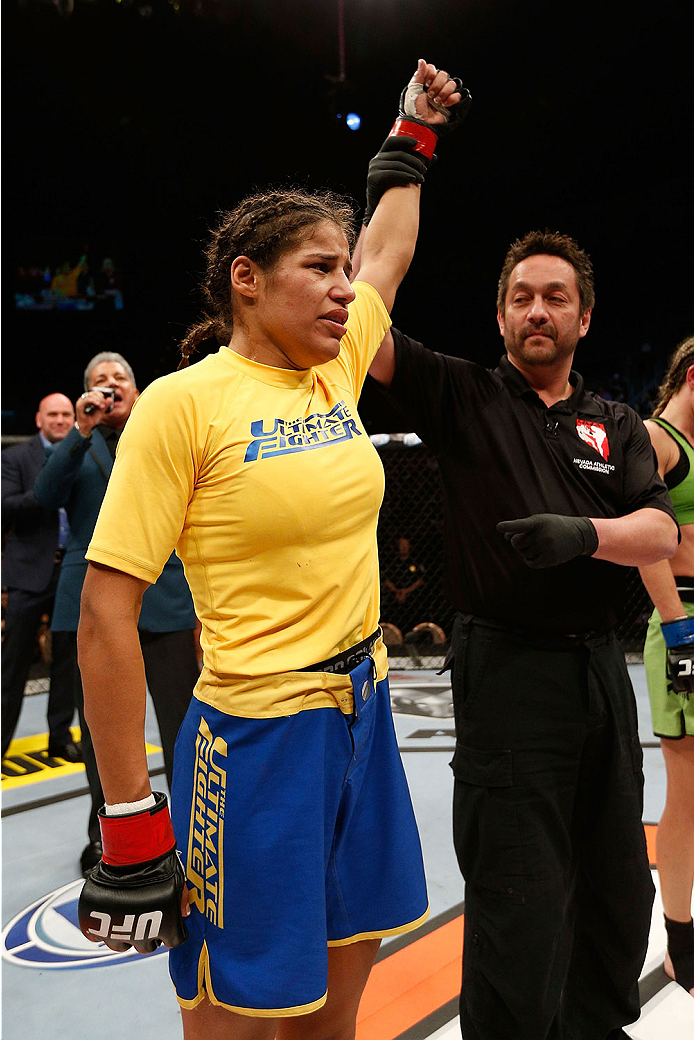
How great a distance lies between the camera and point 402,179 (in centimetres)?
148

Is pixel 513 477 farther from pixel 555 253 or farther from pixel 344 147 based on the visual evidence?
pixel 344 147

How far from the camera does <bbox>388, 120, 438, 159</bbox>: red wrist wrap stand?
1.53 m

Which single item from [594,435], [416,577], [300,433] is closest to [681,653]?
[594,435]

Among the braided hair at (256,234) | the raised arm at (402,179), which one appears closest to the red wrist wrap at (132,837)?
the braided hair at (256,234)

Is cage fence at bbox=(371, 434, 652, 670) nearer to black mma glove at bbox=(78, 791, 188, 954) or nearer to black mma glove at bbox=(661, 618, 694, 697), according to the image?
black mma glove at bbox=(661, 618, 694, 697)

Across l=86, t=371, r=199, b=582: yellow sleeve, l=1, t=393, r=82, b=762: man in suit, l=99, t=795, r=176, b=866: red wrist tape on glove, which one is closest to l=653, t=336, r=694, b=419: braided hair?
l=86, t=371, r=199, b=582: yellow sleeve

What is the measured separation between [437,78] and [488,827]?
4.86 ft

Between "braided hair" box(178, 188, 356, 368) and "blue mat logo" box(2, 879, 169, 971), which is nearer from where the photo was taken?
"braided hair" box(178, 188, 356, 368)

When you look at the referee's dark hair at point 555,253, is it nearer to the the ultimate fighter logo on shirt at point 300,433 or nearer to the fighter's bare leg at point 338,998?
the the ultimate fighter logo on shirt at point 300,433

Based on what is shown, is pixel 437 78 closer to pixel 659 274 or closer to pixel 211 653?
pixel 211 653

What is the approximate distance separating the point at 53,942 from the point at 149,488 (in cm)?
195

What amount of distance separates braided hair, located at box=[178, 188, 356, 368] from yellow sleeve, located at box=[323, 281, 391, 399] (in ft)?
0.37

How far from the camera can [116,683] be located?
96 centimetres

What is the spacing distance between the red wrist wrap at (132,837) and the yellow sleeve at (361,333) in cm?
73
